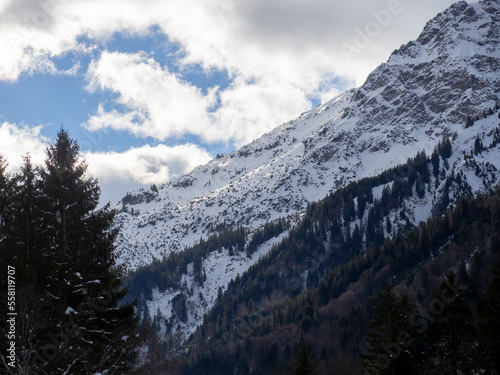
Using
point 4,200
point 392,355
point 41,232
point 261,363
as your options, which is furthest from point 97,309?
point 261,363

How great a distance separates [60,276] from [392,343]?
75.3 ft

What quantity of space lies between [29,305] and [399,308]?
82.0 ft

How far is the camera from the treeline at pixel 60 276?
20.2m

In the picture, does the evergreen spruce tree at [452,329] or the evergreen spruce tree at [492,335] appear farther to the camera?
the evergreen spruce tree at [452,329]

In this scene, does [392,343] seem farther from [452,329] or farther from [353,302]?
[353,302]

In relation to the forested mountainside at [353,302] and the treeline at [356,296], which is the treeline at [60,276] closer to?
the forested mountainside at [353,302]

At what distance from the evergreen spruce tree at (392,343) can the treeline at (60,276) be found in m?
18.2

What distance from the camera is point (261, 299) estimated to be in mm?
198375

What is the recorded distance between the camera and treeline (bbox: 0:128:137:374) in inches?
795

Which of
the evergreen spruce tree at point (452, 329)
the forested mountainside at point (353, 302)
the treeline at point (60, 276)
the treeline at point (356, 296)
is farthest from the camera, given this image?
the treeline at point (356, 296)

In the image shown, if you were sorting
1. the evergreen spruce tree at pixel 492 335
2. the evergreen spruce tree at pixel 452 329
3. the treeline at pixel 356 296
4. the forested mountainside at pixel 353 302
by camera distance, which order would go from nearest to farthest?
the evergreen spruce tree at pixel 492 335 → the evergreen spruce tree at pixel 452 329 → the forested mountainside at pixel 353 302 → the treeline at pixel 356 296

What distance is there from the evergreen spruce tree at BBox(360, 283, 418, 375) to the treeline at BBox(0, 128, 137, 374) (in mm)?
18228

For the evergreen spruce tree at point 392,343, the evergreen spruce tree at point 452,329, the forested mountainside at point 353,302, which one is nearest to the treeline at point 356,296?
the forested mountainside at point 353,302

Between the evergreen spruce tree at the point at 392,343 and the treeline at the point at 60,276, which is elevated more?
the treeline at the point at 60,276
